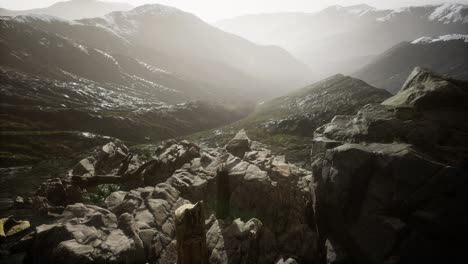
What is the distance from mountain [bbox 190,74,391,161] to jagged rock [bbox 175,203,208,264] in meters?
62.5

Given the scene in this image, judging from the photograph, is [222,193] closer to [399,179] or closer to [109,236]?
[109,236]

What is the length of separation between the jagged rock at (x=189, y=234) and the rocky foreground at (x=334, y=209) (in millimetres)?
72

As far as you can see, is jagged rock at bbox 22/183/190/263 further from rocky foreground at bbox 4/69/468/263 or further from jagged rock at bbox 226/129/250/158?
jagged rock at bbox 226/129/250/158

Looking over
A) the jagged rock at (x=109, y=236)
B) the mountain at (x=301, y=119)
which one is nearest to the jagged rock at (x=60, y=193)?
the jagged rock at (x=109, y=236)

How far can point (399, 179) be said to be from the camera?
852 inches

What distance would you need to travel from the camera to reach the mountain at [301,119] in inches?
4117

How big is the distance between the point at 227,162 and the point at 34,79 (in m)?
172

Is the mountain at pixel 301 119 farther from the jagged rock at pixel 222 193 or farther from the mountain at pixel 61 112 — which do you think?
the jagged rock at pixel 222 193

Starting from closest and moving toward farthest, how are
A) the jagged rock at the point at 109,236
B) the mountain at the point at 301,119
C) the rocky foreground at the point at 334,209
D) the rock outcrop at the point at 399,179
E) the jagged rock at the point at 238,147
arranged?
the rock outcrop at the point at 399,179
the rocky foreground at the point at 334,209
the jagged rock at the point at 109,236
the jagged rock at the point at 238,147
the mountain at the point at 301,119

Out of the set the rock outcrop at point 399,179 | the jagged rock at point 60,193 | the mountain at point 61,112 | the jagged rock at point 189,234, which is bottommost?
the mountain at point 61,112

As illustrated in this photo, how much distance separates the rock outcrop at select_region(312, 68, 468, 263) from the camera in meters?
19.5

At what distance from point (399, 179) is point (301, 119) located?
105376 mm

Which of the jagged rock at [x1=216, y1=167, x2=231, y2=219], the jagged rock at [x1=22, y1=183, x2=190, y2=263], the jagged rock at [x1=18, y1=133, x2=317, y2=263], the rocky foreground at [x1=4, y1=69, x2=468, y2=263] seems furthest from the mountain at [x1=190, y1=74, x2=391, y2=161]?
the jagged rock at [x1=22, y1=183, x2=190, y2=263]

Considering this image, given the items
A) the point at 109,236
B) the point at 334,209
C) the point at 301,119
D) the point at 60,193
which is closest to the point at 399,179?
the point at 334,209
